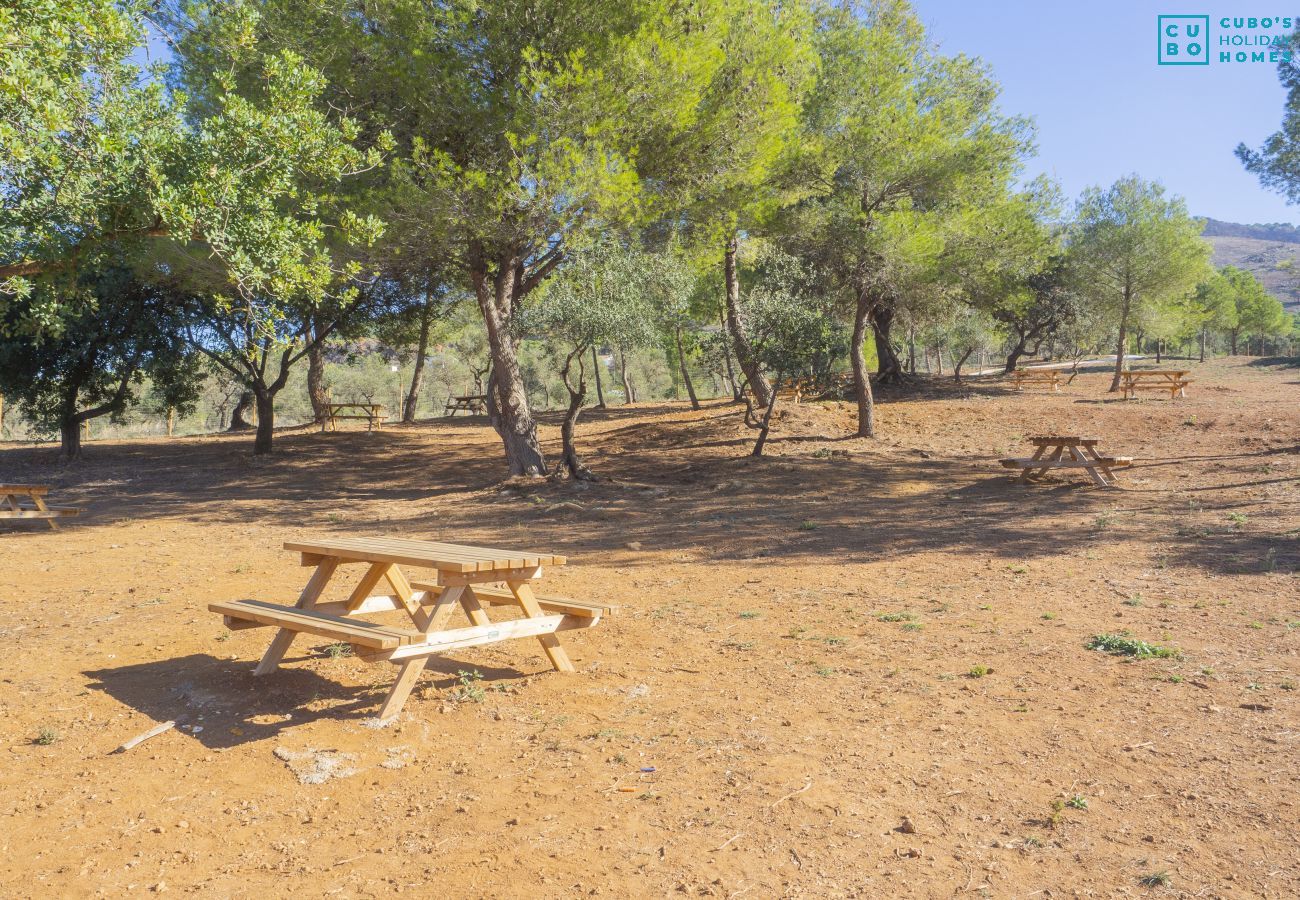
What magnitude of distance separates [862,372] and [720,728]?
1503 centimetres

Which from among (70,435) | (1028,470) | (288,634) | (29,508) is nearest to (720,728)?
(288,634)

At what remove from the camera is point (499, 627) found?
15.8 ft

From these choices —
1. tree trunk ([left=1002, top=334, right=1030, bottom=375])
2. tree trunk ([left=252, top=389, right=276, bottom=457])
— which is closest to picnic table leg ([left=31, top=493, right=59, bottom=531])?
tree trunk ([left=252, top=389, right=276, bottom=457])

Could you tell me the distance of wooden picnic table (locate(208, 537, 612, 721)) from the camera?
4.39 m

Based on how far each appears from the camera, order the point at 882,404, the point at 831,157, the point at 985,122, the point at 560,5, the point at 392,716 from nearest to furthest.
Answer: the point at 392,716 < the point at 560,5 < the point at 831,157 < the point at 985,122 < the point at 882,404

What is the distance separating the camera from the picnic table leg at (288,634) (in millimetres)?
5160

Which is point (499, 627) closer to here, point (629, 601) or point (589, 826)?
point (589, 826)

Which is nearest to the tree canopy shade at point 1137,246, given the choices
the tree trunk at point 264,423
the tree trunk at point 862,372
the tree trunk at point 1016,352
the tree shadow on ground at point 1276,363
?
the tree trunk at point 1016,352

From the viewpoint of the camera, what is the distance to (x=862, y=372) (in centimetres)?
1839

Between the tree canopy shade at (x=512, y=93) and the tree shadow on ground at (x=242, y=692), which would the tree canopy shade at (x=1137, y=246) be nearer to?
the tree canopy shade at (x=512, y=93)

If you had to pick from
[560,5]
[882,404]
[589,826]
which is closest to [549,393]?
[882,404]

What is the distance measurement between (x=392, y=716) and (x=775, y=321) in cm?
1326

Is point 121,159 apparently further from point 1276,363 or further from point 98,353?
point 1276,363

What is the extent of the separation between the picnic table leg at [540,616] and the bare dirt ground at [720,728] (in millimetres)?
98
